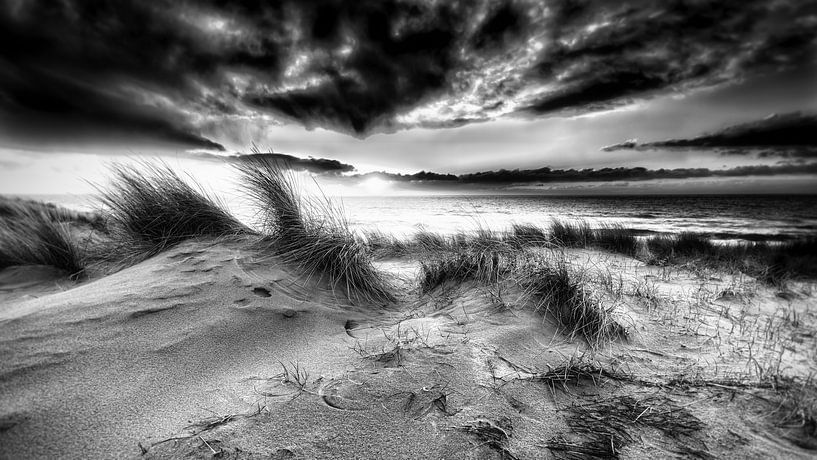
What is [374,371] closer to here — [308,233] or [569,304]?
[569,304]

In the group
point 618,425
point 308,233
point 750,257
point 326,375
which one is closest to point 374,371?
point 326,375

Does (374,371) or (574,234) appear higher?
(374,371)

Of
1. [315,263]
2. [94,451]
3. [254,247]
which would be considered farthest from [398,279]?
[94,451]

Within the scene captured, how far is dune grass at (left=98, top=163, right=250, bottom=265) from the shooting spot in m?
3.45

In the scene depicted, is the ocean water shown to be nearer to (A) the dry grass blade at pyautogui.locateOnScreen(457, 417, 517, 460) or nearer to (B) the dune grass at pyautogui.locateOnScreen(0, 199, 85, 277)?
(A) the dry grass blade at pyautogui.locateOnScreen(457, 417, 517, 460)

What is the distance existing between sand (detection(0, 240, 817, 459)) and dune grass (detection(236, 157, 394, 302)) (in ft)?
0.90

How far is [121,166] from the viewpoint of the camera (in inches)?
146

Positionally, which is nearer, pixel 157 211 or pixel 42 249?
pixel 157 211

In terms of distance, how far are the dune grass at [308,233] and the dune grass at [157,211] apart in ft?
1.41

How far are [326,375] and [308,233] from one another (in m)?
1.84

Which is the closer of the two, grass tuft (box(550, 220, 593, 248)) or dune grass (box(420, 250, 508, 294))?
dune grass (box(420, 250, 508, 294))

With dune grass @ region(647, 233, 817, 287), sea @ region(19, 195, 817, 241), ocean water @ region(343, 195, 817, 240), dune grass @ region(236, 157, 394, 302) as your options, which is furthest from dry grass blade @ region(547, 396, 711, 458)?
dune grass @ region(647, 233, 817, 287)

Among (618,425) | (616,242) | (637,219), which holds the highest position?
(618,425)

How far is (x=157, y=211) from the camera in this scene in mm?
3543
